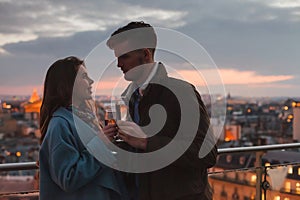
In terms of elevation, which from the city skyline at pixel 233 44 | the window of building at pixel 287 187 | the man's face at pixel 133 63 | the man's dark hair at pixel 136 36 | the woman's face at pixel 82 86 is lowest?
the window of building at pixel 287 187

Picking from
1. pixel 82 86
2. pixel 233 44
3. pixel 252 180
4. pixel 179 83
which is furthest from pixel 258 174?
pixel 233 44

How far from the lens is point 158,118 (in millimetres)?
1362

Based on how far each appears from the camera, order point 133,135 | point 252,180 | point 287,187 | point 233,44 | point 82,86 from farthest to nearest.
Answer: point 233,44 → point 287,187 → point 252,180 → point 82,86 → point 133,135

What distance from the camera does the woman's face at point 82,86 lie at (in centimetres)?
143

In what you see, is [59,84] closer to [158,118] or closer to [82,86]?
[82,86]

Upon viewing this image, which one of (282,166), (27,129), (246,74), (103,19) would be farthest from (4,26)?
(282,166)

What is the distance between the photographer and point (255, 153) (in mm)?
2980

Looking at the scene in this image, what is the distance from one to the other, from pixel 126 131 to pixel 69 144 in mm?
203

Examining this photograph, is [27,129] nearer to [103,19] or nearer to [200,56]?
[103,19]

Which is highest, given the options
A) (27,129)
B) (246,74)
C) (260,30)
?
(260,30)

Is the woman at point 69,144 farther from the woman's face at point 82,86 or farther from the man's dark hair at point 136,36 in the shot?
the man's dark hair at point 136,36

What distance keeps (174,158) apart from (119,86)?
12.7 inches

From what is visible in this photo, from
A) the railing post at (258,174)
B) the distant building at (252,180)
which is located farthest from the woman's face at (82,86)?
the railing post at (258,174)

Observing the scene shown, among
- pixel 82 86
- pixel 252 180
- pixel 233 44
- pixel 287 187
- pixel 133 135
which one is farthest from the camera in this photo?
pixel 233 44
